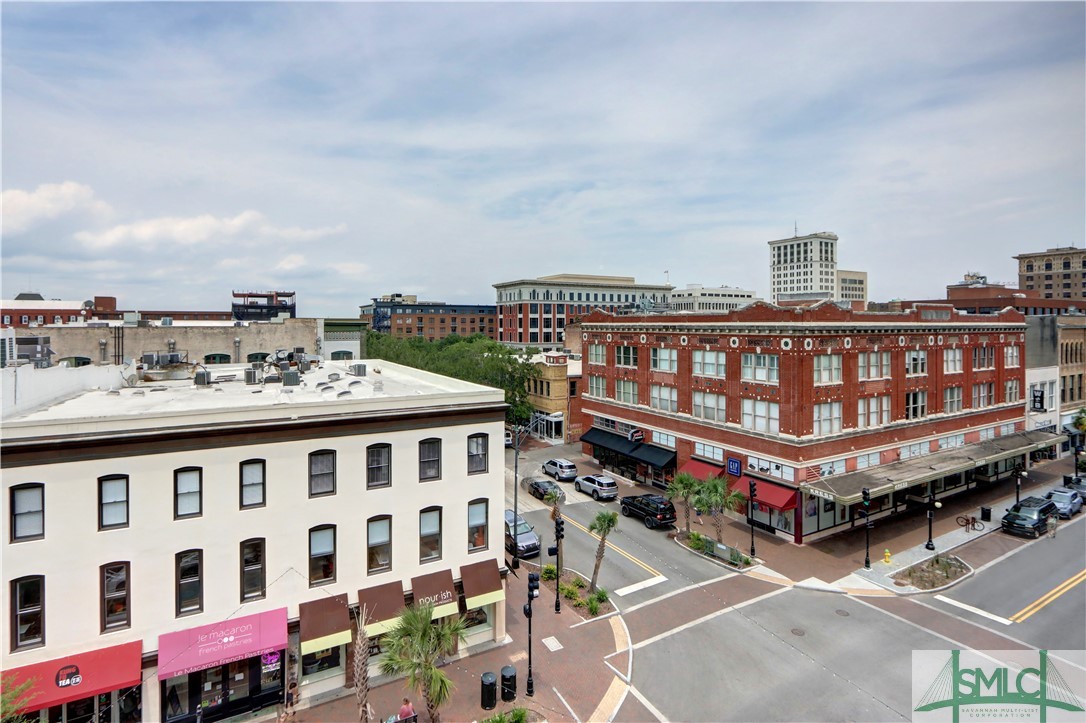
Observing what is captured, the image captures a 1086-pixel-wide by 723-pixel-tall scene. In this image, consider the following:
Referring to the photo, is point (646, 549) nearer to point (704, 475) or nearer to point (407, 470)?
point (704, 475)

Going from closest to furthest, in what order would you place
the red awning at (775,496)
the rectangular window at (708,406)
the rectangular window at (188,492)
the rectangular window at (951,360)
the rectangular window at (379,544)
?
the rectangular window at (188,492) → the rectangular window at (379,544) → the red awning at (775,496) → the rectangular window at (708,406) → the rectangular window at (951,360)

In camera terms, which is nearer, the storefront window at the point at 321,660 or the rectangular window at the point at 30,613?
the rectangular window at the point at 30,613

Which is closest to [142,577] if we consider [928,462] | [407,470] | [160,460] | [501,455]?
[160,460]

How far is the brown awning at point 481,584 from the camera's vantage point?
20.9 meters

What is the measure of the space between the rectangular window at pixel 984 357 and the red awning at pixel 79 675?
5353cm

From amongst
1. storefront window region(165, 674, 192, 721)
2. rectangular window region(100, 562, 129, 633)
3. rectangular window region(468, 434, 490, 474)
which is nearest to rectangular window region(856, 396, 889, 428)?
rectangular window region(468, 434, 490, 474)

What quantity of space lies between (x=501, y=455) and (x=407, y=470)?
12.4 ft

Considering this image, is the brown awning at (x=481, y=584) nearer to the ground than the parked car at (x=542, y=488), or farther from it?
farther from it

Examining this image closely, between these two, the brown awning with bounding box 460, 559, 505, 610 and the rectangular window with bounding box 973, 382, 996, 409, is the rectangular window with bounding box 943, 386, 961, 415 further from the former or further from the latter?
the brown awning with bounding box 460, 559, 505, 610

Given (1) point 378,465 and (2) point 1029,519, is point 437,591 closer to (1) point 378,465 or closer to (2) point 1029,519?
(1) point 378,465

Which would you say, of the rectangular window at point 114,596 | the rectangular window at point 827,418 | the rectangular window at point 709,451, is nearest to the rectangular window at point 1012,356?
the rectangular window at point 827,418

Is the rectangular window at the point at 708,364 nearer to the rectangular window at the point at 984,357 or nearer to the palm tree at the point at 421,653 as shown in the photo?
the rectangular window at the point at 984,357

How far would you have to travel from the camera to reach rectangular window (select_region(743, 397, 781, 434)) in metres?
33.5

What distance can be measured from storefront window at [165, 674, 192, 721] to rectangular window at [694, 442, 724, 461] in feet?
100
